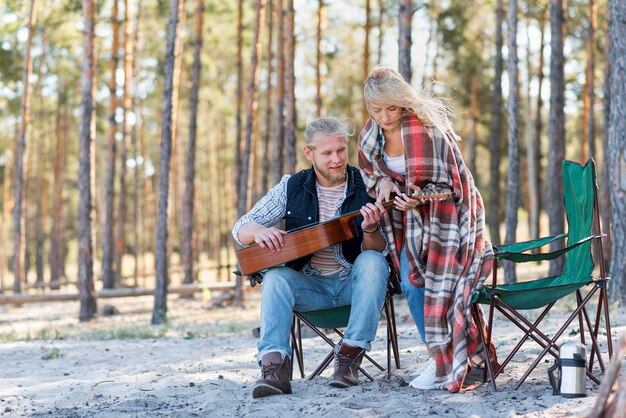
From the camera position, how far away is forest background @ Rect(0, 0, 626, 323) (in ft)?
37.3

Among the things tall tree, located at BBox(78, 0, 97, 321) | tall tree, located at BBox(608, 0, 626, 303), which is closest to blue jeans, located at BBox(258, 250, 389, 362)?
tall tree, located at BBox(608, 0, 626, 303)

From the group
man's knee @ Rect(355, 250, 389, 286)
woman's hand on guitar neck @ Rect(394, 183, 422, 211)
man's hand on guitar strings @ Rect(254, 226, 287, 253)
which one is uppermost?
woman's hand on guitar neck @ Rect(394, 183, 422, 211)

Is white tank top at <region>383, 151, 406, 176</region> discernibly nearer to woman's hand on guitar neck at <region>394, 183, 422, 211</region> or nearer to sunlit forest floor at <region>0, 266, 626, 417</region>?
woman's hand on guitar neck at <region>394, 183, 422, 211</region>

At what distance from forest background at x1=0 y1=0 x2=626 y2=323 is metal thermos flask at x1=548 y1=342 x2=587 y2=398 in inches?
188

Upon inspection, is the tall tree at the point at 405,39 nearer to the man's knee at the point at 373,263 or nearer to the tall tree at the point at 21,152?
the man's knee at the point at 373,263

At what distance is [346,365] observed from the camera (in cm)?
423

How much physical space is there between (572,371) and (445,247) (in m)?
0.86

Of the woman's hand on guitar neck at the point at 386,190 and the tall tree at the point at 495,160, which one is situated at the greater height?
the tall tree at the point at 495,160

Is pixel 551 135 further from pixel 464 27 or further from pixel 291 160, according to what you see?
pixel 464 27

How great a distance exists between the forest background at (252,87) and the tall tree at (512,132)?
23 mm

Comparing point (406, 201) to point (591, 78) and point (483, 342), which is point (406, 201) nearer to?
point (483, 342)

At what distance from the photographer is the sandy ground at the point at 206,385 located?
370 centimetres

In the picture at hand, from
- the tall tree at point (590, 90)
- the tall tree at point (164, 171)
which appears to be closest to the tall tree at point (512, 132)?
the tall tree at point (164, 171)

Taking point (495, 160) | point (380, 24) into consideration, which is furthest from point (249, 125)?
point (380, 24)
